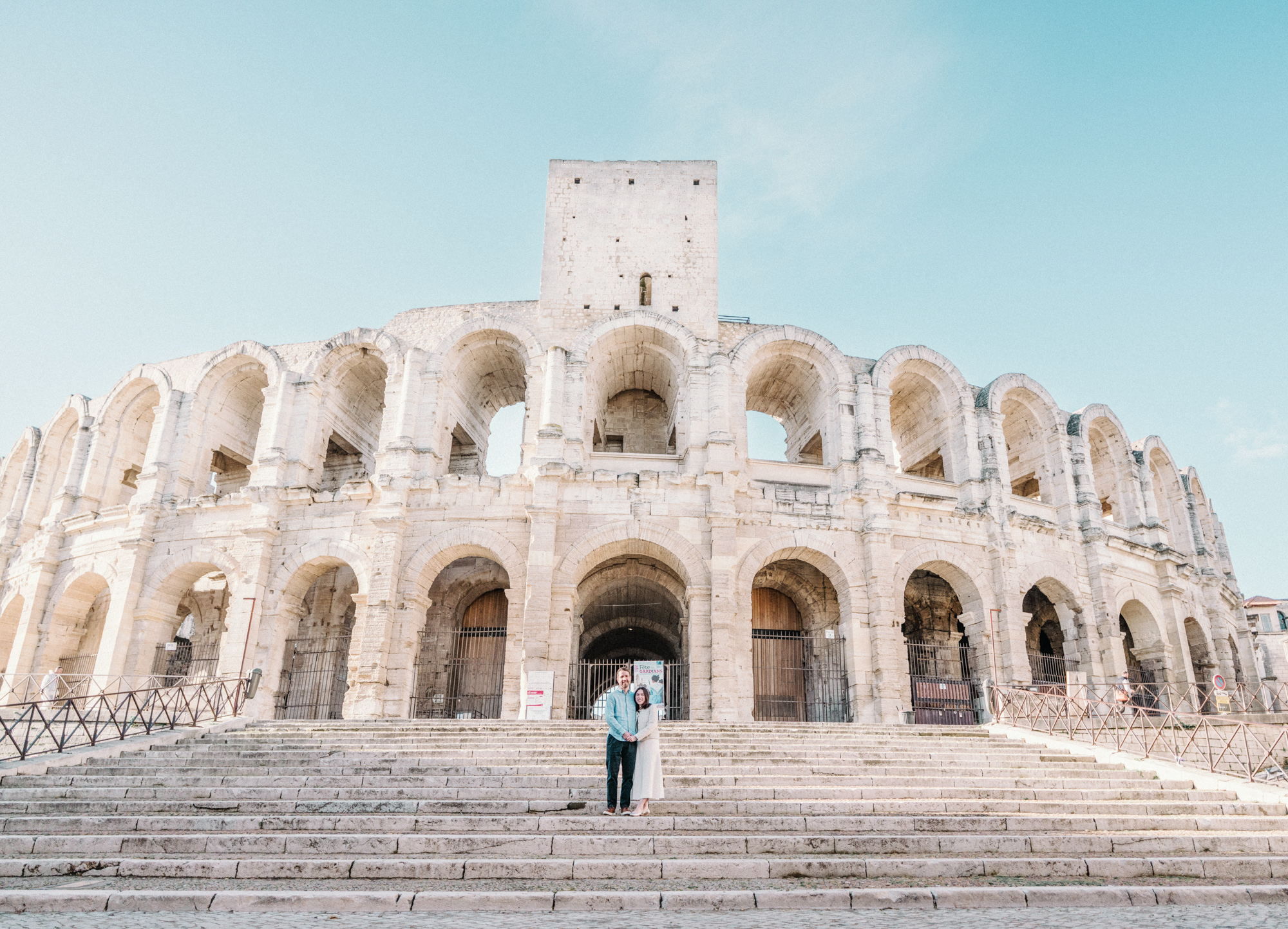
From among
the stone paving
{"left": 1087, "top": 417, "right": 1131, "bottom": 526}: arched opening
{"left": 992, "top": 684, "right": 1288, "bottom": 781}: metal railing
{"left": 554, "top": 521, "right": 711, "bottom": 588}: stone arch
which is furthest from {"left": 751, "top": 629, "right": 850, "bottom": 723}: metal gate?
the stone paving

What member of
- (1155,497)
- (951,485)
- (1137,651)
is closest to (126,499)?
(951,485)

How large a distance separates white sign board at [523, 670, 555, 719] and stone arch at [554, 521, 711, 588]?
2.15 m

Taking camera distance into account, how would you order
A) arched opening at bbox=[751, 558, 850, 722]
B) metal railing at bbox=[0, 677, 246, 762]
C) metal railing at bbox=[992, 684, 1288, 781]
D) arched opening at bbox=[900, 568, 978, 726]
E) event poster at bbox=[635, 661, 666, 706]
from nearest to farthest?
1. metal railing at bbox=[0, 677, 246, 762]
2. metal railing at bbox=[992, 684, 1288, 781]
3. event poster at bbox=[635, 661, 666, 706]
4. arched opening at bbox=[751, 558, 850, 722]
5. arched opening at bbox=[900, 568, 978, 726]

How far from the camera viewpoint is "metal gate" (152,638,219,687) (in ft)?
61.1

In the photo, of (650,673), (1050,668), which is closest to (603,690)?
(650,673)

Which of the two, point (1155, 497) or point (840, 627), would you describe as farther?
point (1155, 497)

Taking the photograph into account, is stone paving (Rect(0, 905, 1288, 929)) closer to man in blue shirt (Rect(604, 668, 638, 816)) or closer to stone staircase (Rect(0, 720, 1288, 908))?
stone staircase (Rect(0, 720, 1288, 908))

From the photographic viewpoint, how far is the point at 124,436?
21.8 m

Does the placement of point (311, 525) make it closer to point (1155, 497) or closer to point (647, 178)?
point (647, 178)

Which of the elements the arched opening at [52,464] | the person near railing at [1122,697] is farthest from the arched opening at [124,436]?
the person near railing at [1122,697]

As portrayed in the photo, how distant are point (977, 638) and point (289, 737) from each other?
48.2 feet

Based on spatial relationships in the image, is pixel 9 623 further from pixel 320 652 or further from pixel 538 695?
pixel 538 695

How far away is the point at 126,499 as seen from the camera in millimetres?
23562

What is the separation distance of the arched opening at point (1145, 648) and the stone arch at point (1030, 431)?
3867 mm
